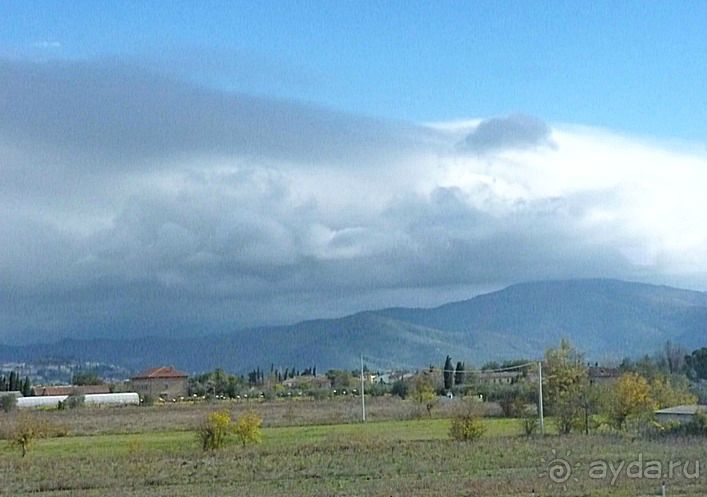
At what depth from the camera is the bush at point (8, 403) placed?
127363 millimetres

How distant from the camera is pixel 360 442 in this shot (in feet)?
194

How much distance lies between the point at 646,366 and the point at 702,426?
64.6 metres

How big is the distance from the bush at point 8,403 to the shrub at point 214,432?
7411 centimetres

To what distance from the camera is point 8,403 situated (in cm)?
12825

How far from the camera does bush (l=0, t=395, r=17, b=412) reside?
127m

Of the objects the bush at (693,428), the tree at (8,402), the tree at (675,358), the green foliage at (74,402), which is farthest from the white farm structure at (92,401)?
the bush at (693,428)

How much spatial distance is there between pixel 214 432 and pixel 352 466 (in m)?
16.2

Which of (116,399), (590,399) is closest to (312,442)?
(590,399)

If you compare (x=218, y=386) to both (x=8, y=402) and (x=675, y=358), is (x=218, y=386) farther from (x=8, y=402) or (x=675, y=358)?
(x=675, y=358)

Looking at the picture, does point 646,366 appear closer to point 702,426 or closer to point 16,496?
point 702,426

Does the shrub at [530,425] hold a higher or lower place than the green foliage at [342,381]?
lower

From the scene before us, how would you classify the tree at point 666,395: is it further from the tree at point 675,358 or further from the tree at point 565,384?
the tree at point 675,358

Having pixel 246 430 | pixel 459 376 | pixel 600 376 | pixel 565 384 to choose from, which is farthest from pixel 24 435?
pixel 459 376

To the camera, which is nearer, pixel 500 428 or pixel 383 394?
pixel 500 428
